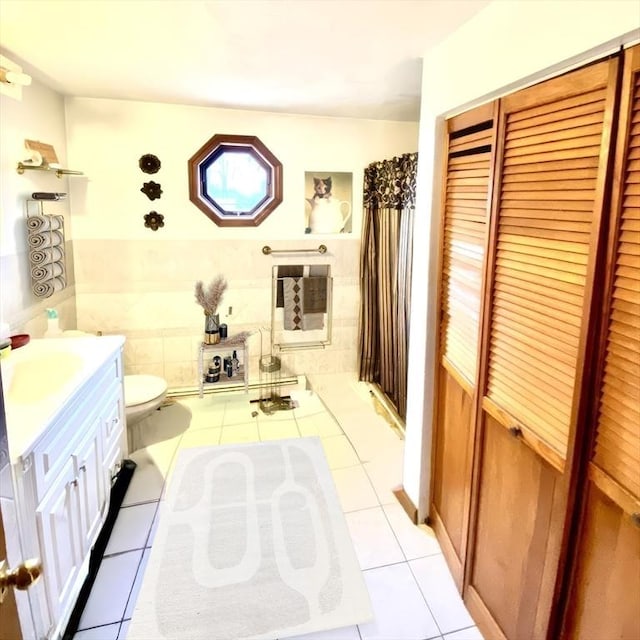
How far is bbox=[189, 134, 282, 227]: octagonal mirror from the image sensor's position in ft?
10.9

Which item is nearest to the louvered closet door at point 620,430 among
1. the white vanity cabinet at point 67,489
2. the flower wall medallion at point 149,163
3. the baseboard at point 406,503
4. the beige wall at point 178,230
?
the baseboard at point 406,503

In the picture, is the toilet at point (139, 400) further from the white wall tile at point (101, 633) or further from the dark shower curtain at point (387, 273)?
the dark shower curtain at point (387, 273)

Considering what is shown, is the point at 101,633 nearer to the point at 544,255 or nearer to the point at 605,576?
the point at 605,576

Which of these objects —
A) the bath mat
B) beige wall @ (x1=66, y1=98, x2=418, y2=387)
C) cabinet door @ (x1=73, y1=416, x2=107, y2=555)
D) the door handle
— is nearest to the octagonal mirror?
beige wall @ (x1=66, y1=98, x2=418, y2=387)

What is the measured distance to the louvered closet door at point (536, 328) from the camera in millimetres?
1126

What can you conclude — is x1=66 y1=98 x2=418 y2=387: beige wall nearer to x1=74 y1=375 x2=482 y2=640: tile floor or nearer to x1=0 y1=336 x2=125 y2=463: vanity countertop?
x1=74 y1=375 x2=482 y2=640: tile floor

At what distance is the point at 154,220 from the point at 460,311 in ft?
7.88

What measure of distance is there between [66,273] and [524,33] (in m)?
2.86

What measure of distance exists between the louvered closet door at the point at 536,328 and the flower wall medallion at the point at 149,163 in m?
2.51

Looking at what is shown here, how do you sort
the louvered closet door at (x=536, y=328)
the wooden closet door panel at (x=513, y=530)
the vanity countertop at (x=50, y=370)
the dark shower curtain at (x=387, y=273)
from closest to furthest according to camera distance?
the louvered closet door at (x=536, y=328), the wooden closet door panel at (x=513, y=530), the vanity countertop at (x=50, y=370), the dark shower curtain at (x=387, y=273)

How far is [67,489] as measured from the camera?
5.29 ft

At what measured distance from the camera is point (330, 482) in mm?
2547

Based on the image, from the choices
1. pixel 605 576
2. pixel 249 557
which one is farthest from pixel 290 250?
pixel 605 576

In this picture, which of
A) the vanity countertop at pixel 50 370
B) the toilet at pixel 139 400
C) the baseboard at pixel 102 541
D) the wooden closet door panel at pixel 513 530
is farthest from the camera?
the toilet at pixel 139 400
